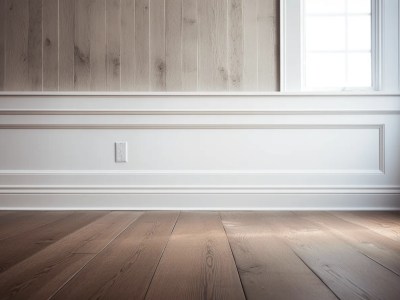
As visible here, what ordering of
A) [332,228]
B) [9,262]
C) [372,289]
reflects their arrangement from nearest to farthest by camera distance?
[372,289] → [9,262] → [332,228]

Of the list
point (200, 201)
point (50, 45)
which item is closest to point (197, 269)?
point (200, 201)

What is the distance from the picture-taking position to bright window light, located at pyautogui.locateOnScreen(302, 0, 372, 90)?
91.7 inches

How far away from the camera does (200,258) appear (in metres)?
1.15

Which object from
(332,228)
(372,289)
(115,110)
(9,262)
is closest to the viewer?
(372,289)

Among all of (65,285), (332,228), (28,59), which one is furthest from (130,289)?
(28,59)

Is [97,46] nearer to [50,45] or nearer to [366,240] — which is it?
[50,45]

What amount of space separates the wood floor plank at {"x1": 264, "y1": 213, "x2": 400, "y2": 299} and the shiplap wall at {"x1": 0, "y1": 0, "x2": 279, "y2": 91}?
1097mm

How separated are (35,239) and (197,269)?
2.59 feet

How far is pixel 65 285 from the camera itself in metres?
0.90

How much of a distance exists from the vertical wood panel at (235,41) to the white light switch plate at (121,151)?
821mm

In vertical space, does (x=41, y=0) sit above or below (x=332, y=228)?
above

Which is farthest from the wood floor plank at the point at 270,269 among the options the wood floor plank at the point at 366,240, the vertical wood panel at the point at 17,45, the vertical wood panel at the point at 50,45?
the vertical wood panel at the point at 17,45

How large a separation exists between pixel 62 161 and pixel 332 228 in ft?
5.53

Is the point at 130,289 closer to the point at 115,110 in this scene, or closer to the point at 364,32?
the point at 115,110
